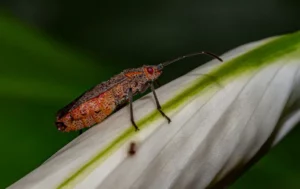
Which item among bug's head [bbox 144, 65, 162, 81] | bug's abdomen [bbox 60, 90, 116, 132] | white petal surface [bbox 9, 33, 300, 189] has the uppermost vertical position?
white petal surface [bbox 9, 33, 300, 189]

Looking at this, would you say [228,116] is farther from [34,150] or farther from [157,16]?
[157,16]

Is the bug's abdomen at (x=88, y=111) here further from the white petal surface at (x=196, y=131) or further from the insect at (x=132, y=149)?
the insect at (x=132, y=149)

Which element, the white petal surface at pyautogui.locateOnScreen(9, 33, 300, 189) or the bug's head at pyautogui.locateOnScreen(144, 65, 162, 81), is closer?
the white petal surface at pyautogui.locateOnScreen(9, 33, 300, 189)

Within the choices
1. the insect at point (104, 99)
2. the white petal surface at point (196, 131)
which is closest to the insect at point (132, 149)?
the white petal surface at point (196, 131)

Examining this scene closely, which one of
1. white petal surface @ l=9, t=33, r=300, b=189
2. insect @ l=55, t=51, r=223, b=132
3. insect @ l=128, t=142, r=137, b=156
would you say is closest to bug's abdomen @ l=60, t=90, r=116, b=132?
insect @ l=55, t=51, r=223, b=132

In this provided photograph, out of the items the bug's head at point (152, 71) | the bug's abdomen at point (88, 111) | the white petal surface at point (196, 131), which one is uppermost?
the white petal surface at point (196, 131)

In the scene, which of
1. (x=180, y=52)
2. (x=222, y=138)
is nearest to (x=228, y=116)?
(x=222, y=138)

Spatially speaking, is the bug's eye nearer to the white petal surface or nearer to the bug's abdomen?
the bug's abdomen
